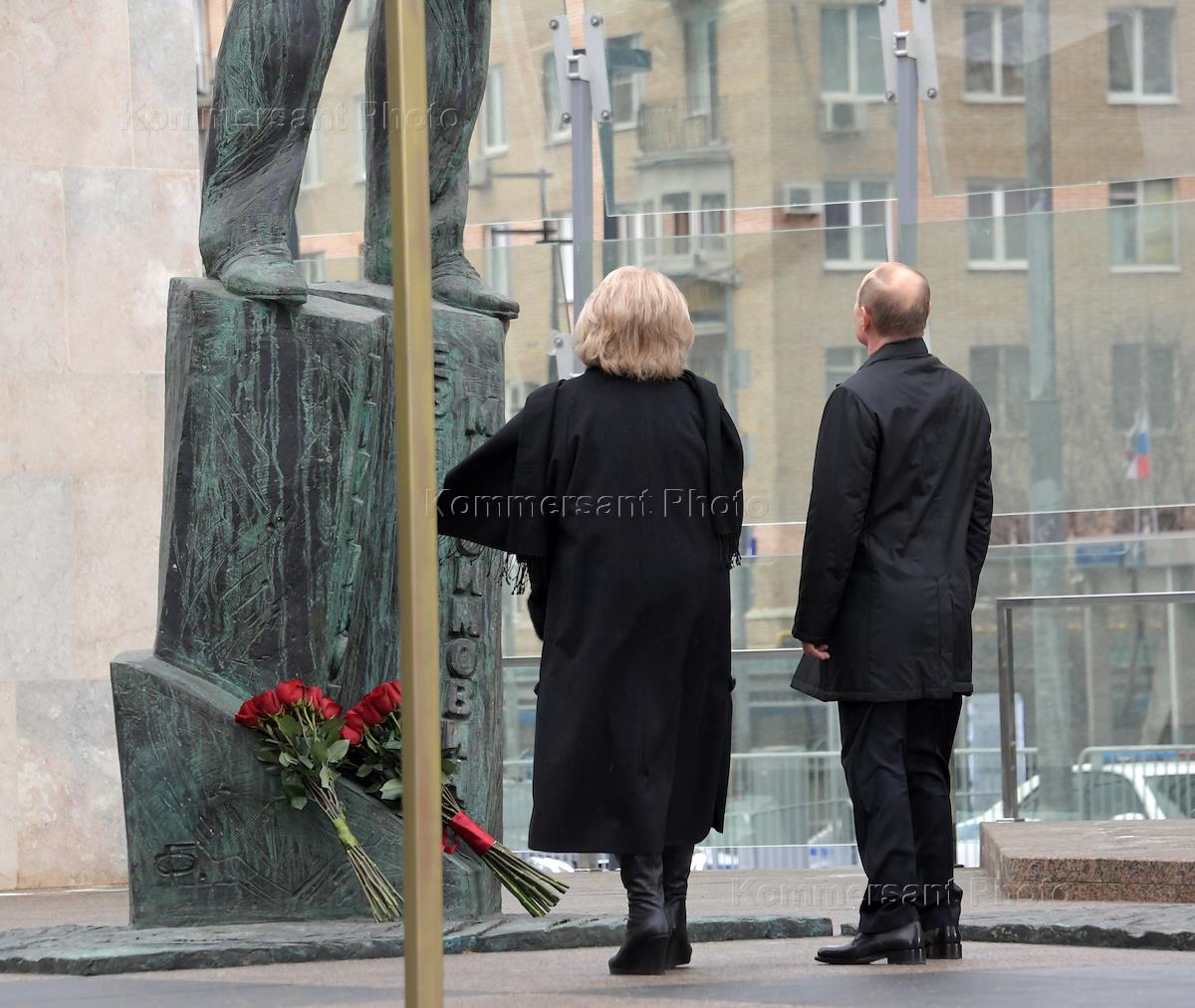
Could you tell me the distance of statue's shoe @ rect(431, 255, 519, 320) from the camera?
227 inches

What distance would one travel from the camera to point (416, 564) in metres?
2.70

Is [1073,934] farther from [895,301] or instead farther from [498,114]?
[498,114]

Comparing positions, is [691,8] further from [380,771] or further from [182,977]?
[182,977]

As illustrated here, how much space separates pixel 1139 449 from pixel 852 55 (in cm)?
289

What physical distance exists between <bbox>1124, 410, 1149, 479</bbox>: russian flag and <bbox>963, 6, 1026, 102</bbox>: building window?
2382mm

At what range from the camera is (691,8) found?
11.1 meters

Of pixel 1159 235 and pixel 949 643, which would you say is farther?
pixel 1159 235

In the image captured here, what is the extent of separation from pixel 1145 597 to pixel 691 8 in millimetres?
4291

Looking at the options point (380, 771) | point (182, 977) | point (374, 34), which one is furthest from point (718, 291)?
point (182, 977)

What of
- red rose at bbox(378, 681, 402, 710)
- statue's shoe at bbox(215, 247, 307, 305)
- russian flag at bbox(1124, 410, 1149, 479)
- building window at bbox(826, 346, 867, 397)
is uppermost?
building window at bbox(826, 346, 867, 397)

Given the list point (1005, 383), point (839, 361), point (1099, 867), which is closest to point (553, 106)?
point (839, 361)

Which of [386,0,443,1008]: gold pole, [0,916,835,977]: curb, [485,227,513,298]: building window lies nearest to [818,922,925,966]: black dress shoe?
[0,916,835,977]: curb

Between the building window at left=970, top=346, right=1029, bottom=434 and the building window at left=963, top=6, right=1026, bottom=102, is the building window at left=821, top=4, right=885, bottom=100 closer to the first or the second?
the building window at left=963, top=6, right=1026, bottom=102

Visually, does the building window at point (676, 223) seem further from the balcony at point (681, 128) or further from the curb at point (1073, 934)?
the curb at point (1073, 934)
